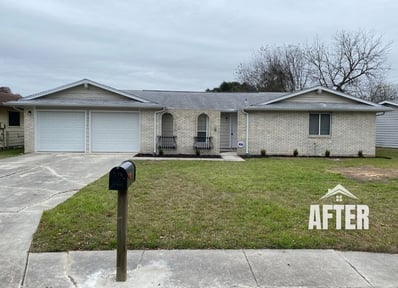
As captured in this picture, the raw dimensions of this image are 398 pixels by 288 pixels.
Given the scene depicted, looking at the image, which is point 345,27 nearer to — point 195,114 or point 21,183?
point 195,114

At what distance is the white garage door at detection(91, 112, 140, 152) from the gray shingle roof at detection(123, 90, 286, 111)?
83.0 inches

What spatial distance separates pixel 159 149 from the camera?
1700 centimetres

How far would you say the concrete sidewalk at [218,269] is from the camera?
328 cm

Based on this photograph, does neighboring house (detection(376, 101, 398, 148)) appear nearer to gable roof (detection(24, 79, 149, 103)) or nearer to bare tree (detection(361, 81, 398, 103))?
bare tree (detection(361, 81, 398, 103))

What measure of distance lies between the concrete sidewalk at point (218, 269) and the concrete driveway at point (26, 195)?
24cm

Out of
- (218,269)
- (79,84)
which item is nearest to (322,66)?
(79,84)

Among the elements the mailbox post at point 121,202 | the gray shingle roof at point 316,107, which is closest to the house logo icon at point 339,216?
the mailbox post at point 121,202

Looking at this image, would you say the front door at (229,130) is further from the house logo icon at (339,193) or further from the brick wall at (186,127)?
the house logo icon at (339,193)

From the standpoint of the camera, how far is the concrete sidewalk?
3277 mm

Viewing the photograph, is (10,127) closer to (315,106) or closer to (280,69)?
(315,106)

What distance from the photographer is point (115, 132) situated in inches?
675

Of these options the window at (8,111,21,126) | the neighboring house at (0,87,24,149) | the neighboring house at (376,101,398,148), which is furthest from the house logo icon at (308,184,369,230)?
the window at (8,111,21,126)

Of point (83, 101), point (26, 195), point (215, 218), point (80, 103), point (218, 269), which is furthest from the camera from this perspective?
point (83, 101)

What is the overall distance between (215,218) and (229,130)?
1480 centimetres
